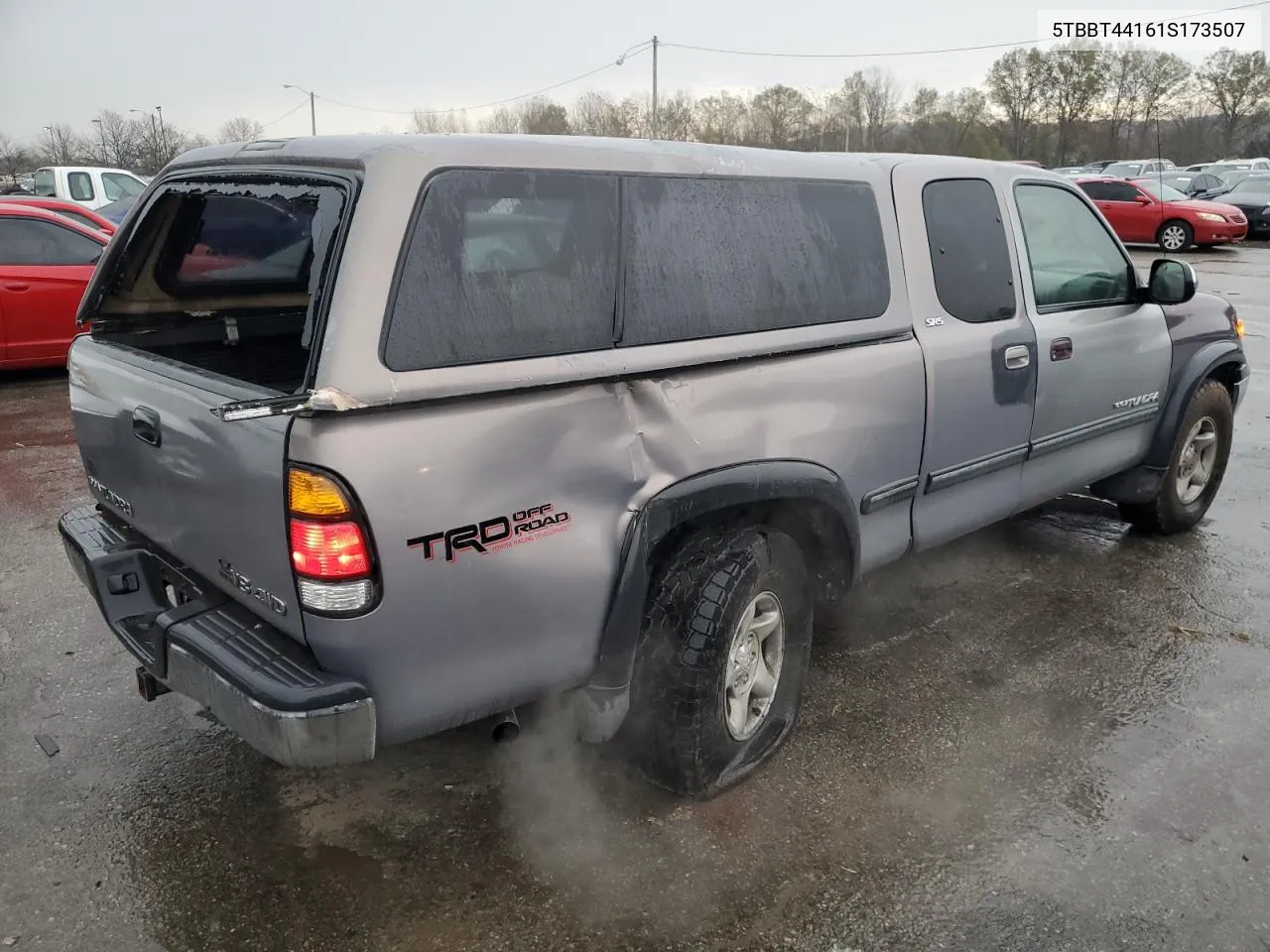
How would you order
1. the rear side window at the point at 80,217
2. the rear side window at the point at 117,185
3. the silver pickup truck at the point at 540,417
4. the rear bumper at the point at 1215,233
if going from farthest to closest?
the rear bumper at the point at 1215,233
the rear side window at the point at 117,185
the rear side window at the point at 80,217
the silver pickup truck at the point at 540,417

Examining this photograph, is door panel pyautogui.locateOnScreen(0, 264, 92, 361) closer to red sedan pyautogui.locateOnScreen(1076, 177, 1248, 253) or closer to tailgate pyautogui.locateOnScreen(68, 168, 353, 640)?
tailgate pyautogui.locateOnScreen(68, 168, 353, 640)

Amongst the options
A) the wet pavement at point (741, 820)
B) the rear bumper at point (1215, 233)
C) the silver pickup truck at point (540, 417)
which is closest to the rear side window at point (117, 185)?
the wet pavement at point (741, 820)

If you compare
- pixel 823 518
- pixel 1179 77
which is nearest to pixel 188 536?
pixel 823 518

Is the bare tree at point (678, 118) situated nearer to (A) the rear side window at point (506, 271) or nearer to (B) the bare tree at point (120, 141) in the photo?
(B) the bare tree at point (120, 141)

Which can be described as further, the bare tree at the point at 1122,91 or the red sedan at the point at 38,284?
the bare tree at the point at 1122,91

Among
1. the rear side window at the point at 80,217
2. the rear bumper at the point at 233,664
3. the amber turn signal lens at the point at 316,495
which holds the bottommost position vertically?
the rear bumper at the point at 233,664

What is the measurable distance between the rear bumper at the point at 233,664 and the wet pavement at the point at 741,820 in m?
0.59

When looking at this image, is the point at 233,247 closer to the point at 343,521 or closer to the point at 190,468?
the point at 190,468

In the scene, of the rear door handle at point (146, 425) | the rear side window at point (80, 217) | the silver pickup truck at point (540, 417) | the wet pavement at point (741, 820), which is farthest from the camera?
the rear side window at point (80, 217)

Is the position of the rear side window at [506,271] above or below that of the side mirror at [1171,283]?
above

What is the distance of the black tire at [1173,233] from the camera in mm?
20844

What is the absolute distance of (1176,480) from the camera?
509 centimetres

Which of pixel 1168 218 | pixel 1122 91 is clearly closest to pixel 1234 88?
pixel 1122 91

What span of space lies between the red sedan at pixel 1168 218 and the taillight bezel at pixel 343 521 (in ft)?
71.8
